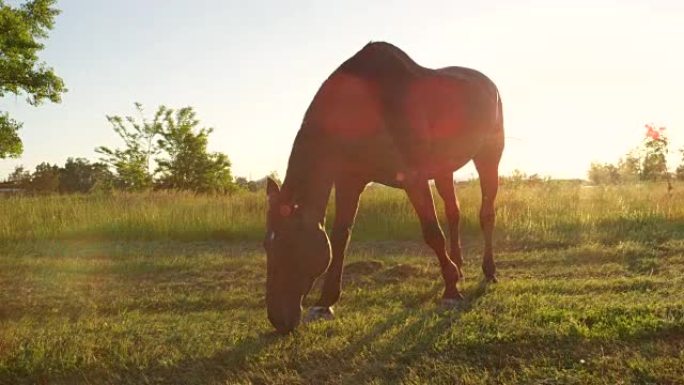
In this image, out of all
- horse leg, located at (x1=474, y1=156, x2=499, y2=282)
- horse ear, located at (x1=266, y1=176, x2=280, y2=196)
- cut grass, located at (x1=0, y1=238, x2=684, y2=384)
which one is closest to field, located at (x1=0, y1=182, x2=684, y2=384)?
cut grass, located at (x1=0, y1=238, x2=684, y2=384)

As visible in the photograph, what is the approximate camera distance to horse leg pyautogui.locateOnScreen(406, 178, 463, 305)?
17.8 feet

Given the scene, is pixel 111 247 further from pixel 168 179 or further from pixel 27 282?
pixel 168 179

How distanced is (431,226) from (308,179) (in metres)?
1.47

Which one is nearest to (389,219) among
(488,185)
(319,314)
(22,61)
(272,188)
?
(488,185)

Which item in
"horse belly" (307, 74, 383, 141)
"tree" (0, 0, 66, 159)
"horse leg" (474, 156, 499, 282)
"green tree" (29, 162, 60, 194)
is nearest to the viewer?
"horse belly" (307, 74, 383, 141)

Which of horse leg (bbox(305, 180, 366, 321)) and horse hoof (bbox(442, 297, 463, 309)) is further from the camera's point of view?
horse leg (bbox(305, 180, 366, 321))

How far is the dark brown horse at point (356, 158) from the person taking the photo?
4.34m

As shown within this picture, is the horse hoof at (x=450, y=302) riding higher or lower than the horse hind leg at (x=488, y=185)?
lower

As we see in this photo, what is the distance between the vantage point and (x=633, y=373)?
343 centimetres

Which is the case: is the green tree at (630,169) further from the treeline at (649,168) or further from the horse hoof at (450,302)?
the horse hoof at (450,302)

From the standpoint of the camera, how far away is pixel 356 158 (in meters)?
5.23


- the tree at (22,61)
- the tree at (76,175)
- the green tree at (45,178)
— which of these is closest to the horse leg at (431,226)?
the tree at (22,61)

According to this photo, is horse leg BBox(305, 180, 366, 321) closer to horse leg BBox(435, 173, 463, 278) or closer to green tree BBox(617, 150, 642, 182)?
horse leg BBox(435, 173, 463, 278)

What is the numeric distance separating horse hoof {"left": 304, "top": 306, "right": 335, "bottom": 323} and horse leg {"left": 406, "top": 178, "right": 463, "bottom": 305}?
1075 mm
